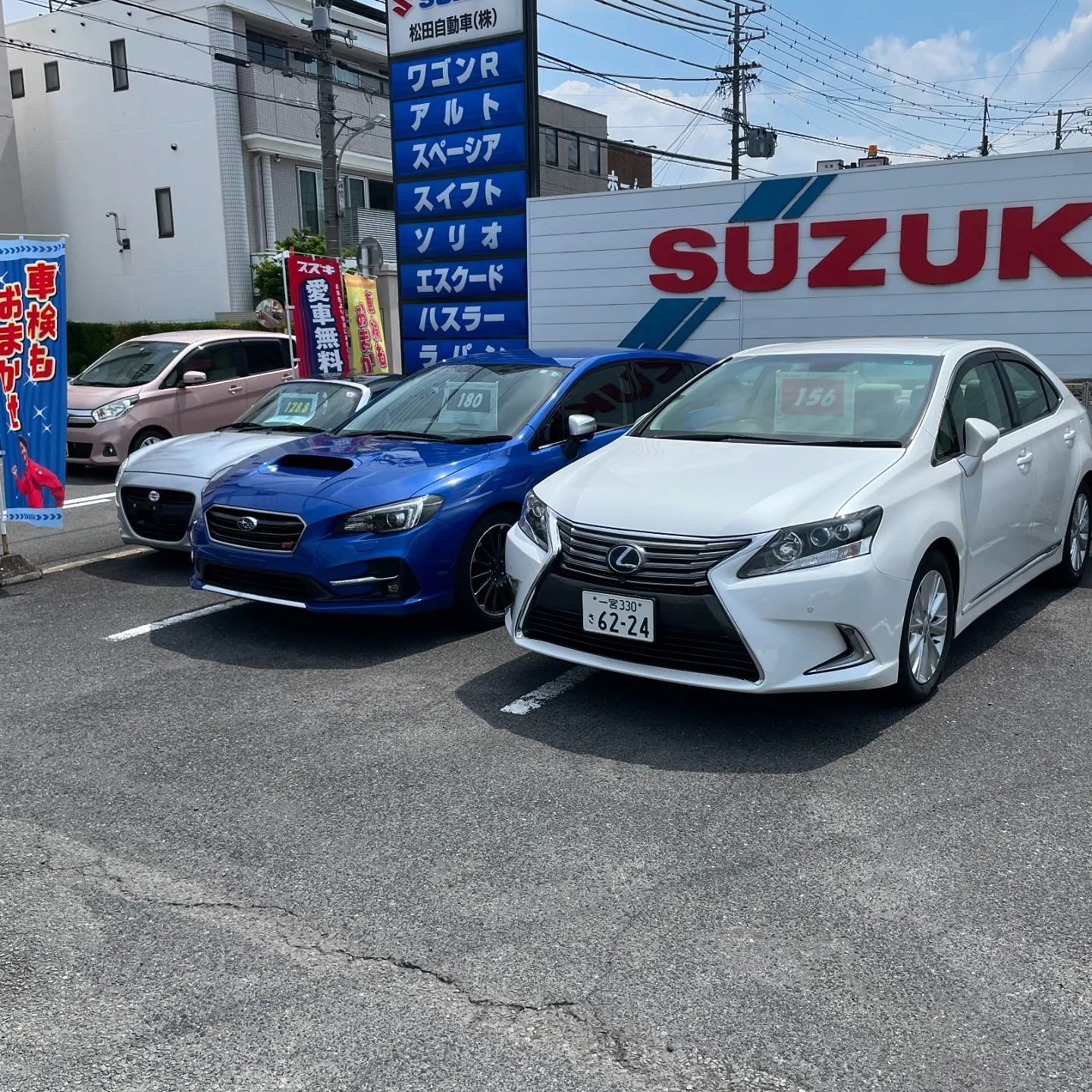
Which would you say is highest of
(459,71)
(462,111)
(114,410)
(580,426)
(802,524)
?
(459,71)

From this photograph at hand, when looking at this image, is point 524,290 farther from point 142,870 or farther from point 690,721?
point 142,870

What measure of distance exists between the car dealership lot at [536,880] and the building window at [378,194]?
28251 mm

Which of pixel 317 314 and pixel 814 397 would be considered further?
pixel 317 314

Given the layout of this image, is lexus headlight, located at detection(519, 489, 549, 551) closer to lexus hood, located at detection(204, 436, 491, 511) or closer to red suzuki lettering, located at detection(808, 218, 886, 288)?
lexus hood, located at detection(204, 436, 491, 511)

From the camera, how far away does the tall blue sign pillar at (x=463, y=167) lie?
1070 centimetres

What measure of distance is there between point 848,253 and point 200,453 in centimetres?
563

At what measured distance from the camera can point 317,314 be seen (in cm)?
1302

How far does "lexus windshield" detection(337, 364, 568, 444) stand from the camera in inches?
248

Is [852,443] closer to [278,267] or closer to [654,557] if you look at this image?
[654,557]

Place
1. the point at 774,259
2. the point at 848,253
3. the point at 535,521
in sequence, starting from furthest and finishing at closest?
1. the point at 774,259
2. the point at 848,253
3. the point at 535,521

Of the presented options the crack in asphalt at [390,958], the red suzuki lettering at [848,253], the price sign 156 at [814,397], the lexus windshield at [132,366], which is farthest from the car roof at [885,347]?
the lexus windshield at [132,366]

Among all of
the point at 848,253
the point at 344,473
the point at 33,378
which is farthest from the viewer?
the point at 848,253

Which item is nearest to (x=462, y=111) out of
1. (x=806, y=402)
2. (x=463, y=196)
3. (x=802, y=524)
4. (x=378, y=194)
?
(x=463, y=196)

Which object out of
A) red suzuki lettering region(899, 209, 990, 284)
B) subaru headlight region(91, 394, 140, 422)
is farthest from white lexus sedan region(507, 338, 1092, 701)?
subaru headlight region(91, 394, 140, 422)
